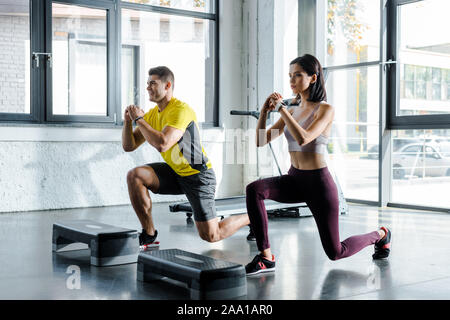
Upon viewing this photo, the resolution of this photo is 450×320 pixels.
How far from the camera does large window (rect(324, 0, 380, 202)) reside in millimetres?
6426

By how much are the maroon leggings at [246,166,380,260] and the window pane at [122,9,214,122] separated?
149 inches

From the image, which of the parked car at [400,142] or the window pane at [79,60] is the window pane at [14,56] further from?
the parked car at [400,142]

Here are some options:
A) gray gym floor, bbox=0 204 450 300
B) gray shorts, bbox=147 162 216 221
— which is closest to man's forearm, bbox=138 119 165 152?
gray shorts, bbox=147 162 216 221

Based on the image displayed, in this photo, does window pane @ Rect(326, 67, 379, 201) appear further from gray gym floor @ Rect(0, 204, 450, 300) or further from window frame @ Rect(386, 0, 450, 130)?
gray gym floor @ Rect(0, 204, 450, 300)

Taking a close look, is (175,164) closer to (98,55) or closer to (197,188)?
(197,188)

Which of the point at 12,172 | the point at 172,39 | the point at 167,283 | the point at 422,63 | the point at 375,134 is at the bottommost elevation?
the point at 167,283

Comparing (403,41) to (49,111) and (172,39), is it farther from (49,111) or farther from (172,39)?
(49,111)

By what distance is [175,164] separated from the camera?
348 cm

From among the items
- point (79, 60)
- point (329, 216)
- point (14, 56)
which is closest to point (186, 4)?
point (79, 60)

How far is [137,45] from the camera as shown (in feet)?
21.2

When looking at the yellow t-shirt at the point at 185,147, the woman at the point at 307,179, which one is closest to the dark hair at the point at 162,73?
the yellow t-shirt at the point at 185,147

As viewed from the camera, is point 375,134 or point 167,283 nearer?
point 167,283

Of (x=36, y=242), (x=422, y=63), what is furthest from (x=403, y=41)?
(x=36, y=242)

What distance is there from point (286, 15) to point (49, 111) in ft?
10.3
